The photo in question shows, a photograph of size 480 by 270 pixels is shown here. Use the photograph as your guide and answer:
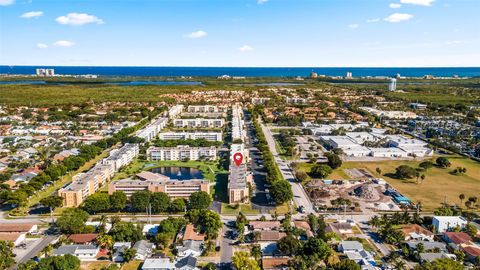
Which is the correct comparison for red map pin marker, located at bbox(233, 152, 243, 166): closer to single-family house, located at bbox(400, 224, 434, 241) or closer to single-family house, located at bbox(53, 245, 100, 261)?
single-family house, located at bbox(400, 224, 434, 241)

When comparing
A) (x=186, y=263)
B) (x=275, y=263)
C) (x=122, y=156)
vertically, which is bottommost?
(x=275, y=263)

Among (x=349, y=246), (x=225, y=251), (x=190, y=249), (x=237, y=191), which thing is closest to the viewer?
(x=190, y=249)

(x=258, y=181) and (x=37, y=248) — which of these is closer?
(x=37, y=248)

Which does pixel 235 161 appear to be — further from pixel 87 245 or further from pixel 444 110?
pixel 444 110

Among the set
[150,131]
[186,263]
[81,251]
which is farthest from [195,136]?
[186,263]

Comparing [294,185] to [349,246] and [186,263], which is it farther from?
[186,263]

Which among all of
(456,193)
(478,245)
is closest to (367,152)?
(456,193)

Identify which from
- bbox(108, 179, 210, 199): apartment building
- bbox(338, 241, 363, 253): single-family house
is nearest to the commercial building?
bbox(338, 241, 363, 253): single-family house

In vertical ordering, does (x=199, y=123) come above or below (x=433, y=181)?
above
